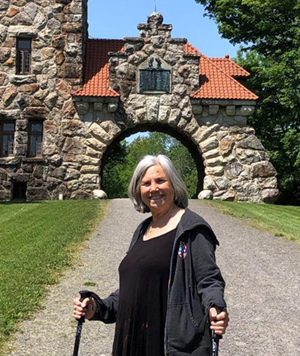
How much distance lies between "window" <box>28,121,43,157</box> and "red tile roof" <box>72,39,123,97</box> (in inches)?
74.4

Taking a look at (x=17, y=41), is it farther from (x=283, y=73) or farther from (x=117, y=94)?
(x=283, y=73)

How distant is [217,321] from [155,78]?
54.4 feet

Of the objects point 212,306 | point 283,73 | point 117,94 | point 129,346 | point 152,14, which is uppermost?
point 152,14

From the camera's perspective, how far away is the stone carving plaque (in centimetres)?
1845

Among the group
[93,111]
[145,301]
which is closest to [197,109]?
[93,111]

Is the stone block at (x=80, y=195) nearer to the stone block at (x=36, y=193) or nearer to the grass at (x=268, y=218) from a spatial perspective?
the stone block at (x=36, y=193)

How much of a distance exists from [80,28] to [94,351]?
16.0m

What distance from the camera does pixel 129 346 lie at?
106 inches

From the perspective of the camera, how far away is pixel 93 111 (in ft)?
60.6

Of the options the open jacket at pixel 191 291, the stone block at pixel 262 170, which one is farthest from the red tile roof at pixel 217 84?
the open jacket at pixel 191 291

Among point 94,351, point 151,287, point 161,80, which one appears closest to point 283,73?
point 161,80

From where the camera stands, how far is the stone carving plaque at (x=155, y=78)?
18.5 m

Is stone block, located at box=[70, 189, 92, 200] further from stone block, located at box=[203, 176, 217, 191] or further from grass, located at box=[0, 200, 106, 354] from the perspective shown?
stone block, located at box=[203, 176, 217, 191]

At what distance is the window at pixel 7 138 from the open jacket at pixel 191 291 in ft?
→ 56.3
